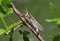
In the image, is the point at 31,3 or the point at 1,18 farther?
the point at 31,3

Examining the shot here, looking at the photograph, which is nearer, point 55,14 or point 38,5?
point 55,14

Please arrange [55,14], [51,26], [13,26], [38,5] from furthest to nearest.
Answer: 1. [38,5]
2. [51,26]
3. [13,26]
4. [55,14]

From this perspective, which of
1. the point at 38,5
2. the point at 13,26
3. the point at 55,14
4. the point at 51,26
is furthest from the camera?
the point at 38,5

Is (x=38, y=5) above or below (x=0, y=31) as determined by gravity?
below

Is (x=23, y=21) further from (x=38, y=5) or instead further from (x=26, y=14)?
(x=38, y=5)

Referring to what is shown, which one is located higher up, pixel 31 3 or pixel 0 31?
pixel 0 31

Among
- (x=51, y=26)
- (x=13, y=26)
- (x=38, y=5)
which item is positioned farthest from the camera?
(x=38, y=5)

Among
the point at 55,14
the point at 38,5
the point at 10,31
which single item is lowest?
the point at 38,5

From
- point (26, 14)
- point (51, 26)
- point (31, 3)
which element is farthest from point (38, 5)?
point (26, 14)

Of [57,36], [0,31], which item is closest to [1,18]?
[0,31]

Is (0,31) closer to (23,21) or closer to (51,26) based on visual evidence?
(23,21)
